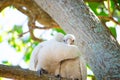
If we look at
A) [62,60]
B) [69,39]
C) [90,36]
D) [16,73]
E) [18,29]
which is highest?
[18,29]

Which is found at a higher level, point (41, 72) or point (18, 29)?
point (18, 29)

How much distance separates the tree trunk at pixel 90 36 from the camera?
11.5ft

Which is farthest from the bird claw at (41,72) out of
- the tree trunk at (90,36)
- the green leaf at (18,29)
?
the green leaf at (18,29)

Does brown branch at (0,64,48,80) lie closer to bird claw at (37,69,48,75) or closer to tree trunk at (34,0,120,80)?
bird claw at (37,69,48,75)

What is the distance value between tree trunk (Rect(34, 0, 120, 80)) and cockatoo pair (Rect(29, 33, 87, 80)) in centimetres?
31

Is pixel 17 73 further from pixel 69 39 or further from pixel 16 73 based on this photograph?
pixel 69 39

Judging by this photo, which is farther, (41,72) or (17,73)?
(41,72)

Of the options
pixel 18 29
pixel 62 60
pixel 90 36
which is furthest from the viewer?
pixel 18 29

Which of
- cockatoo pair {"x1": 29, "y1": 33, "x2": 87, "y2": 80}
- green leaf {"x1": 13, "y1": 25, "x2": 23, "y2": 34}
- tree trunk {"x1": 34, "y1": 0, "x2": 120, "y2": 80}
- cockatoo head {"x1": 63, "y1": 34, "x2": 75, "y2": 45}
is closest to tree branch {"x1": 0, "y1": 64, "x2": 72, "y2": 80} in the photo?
cockatoo pair {"x1": 29, "y1": 33, "x2": 87, "y2": 80}

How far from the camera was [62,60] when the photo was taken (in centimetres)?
329

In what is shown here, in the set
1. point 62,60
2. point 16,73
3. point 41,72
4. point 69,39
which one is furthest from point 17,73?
point 69,39

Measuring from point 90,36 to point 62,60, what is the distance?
21.3 inches

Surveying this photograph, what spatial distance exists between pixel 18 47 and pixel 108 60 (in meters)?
4.19

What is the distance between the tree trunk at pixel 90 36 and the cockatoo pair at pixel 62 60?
1.01ft
